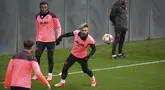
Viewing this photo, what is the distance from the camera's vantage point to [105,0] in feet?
67.8

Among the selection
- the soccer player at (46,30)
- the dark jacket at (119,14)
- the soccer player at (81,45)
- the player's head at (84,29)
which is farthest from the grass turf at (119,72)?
the player's head at (84,29)

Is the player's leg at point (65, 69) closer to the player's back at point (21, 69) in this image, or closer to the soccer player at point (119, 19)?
the player's back at point (21, 69)

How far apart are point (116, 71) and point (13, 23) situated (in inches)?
203

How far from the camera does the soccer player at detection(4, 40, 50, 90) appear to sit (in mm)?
8469

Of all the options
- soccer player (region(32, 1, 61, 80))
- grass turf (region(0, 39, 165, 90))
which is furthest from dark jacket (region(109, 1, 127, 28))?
soccer player (region(32, 1, 61, 80))

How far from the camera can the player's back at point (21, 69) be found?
334 inches

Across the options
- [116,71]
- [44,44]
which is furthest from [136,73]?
[44,44]

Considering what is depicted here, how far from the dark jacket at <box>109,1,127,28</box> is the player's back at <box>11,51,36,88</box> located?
8512mm

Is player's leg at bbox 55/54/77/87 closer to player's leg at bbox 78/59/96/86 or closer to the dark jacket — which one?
player's leg at bbox 78/59/96/86

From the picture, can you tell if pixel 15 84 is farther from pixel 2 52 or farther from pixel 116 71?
pixel 2 52

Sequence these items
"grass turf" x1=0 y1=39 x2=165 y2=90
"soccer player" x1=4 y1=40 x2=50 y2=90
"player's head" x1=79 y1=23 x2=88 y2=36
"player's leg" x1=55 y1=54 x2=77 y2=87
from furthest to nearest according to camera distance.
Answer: "grass turf" x1=0 y1=39 x2=165 y2=90 → "player's leg" x1=55 y1=54 x2=77 y2=87 → "player's head" x1=79 y1=23 x2=88 y2=36 → "soccer player" x1=4 y1=40 x2=50 y2=90

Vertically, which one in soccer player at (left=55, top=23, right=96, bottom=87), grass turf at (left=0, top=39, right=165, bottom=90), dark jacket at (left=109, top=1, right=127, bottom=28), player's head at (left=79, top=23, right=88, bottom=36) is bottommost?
grass turf at (left=0, top=39, right=165, bottom=90)

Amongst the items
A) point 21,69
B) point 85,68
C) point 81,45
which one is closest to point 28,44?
point 21,69

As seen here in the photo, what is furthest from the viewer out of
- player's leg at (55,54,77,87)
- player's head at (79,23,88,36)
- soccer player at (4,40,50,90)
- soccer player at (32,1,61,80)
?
soccer player at (32,1,61,80)
